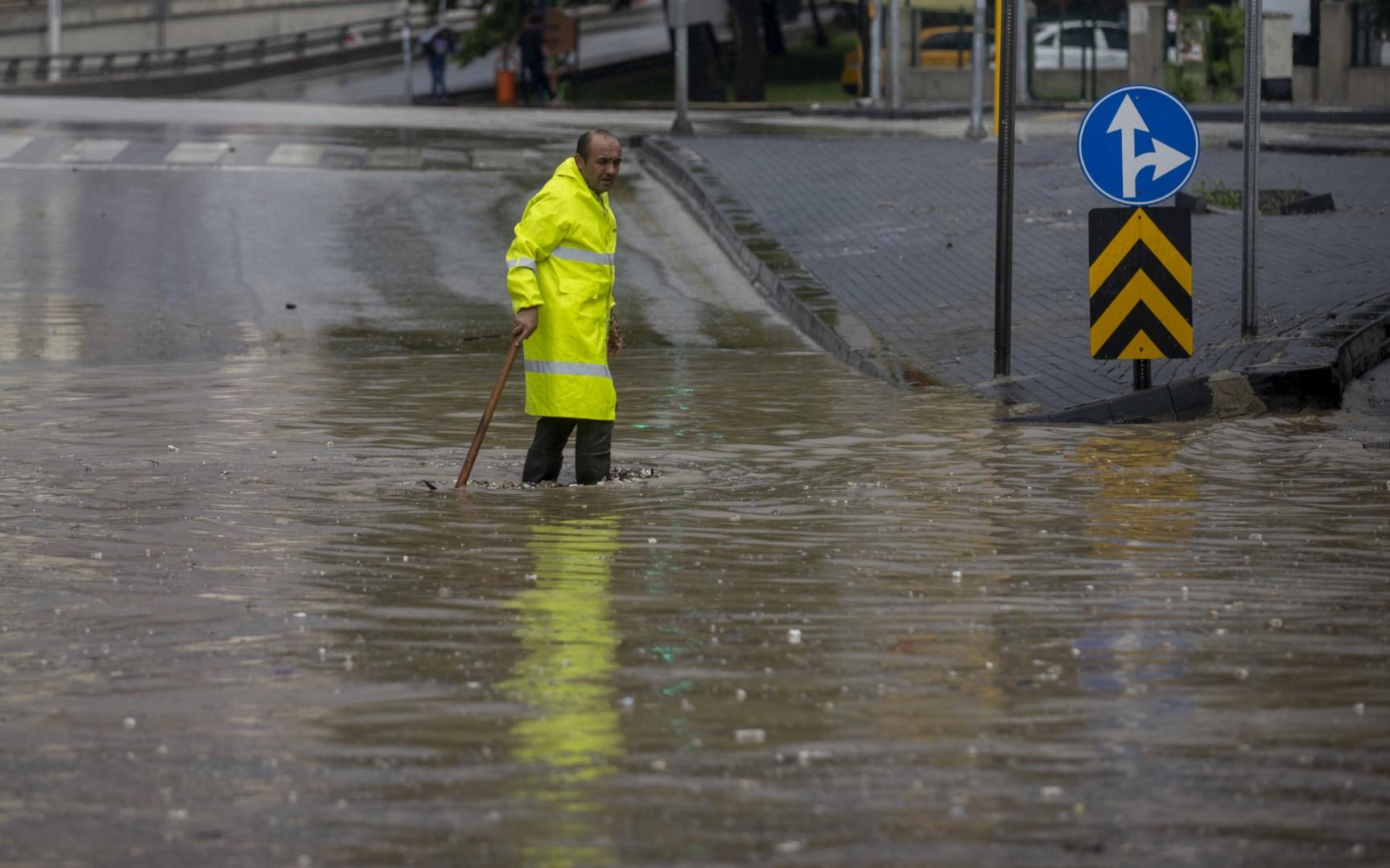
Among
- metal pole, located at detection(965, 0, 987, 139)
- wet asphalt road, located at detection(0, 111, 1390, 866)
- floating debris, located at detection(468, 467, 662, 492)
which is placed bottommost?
floating debris, located at detection(468, 467, 662, 492)

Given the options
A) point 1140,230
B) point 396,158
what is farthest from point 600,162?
point 396,158

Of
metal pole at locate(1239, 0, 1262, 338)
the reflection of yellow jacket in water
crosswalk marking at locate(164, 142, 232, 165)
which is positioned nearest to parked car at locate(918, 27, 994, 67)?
crosswalk marking at locate(164, 142, 232, 165)

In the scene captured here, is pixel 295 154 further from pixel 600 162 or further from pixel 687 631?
pixel 687 631

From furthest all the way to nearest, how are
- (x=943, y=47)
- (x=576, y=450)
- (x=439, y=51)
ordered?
1. (x=439, y=51)
2. (x=943, y=47)
3. (x=576, y=450)

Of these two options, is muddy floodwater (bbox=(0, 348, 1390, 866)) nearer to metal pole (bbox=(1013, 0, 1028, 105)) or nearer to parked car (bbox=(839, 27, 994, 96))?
metal pole (bbox=(1013, 0, 1028, 105))

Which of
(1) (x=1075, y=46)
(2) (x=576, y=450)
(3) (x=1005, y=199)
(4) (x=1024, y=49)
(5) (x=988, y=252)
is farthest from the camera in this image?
(1) (x=1075, y=46)

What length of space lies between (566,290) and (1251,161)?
5071 millimetres

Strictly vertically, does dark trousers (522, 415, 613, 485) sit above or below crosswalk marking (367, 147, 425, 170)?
below

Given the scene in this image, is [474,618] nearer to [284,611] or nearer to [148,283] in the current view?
[284,611]

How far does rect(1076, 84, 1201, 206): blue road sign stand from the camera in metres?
12.8

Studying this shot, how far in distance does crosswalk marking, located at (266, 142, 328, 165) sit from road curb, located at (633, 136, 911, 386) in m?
Result: 3.63

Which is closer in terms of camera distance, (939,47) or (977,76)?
Answer: (977,76)

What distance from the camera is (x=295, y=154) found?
1079 inches

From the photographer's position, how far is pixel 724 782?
550 cm
